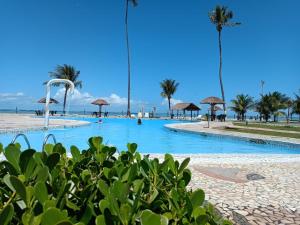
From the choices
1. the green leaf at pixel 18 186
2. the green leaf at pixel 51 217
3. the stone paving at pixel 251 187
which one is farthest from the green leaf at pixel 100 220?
the stone paving at pixel 251 187

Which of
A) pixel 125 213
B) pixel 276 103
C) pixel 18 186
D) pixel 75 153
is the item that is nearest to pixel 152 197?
pixel 125 213

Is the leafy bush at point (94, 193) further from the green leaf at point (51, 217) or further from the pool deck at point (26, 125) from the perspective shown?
the pool deck at point (26, 125)

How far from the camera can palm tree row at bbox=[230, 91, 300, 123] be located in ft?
119

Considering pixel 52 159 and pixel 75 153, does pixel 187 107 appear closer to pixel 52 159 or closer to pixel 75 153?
pixel 75 153

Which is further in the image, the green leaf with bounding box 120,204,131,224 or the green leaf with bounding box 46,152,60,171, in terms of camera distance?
the green leaf with bounding box 46,152,60,171

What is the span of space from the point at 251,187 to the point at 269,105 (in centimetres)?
3540

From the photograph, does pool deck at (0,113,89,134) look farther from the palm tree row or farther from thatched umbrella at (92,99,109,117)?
the palm tree row

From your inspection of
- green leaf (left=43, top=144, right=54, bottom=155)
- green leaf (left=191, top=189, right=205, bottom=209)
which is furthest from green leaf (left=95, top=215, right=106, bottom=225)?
green leaf (left=43, top=144, right=54, bottom=155)

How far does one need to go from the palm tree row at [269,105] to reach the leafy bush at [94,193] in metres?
38.5

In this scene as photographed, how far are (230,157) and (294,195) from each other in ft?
11.1

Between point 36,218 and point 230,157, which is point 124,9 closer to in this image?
point 230,157

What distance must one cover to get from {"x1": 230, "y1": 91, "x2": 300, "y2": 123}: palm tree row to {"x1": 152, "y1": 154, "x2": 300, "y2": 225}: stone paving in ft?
105

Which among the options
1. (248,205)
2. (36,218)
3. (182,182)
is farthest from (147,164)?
(248,205)

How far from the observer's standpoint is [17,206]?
35.7 inches
